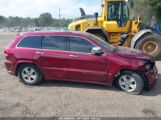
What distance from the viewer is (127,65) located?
634 centimetres

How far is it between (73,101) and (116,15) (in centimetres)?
720

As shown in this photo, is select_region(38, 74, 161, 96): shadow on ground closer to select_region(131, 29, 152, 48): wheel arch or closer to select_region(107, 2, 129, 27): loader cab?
select_region(131, 29, 152, 48): wheel arch

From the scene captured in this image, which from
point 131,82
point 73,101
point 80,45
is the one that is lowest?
point 73,101

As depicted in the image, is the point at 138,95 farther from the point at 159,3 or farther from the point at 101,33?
the point at 159,3

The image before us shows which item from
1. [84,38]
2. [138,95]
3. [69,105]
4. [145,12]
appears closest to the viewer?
[69,105]

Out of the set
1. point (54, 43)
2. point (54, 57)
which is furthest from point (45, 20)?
point (54, 57)

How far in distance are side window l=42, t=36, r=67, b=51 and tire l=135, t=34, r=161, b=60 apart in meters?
5.20

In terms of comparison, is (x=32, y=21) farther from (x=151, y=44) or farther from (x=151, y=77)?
(x=151, y=77)

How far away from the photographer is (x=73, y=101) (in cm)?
586

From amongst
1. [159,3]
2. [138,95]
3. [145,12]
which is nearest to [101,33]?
[138,95]

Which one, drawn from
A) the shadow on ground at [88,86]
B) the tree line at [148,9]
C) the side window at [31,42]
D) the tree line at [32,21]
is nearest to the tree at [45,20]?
the tree line at [32,21]

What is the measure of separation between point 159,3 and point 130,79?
27472 mm

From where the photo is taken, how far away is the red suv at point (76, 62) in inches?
253

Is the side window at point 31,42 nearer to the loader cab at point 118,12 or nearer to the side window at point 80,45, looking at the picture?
the side window at point 80,45
